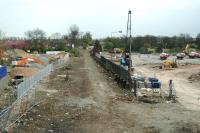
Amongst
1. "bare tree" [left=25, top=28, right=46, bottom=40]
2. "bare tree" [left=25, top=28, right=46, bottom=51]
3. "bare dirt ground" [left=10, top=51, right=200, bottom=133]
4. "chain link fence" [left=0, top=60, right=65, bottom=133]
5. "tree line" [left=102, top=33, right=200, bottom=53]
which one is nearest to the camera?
"chain link fence" [left=0, top=60, right=65, bottom=133]

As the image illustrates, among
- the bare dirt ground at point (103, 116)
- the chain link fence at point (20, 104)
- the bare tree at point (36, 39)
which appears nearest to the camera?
the chain link fence at point (20, 104)

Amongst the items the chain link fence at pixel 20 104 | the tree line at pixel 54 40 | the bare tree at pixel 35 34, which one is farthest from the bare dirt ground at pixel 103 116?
the bare tree at pixel 35 34

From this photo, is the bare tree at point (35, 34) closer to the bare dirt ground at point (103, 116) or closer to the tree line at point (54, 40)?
the tree line at point (54, 40)

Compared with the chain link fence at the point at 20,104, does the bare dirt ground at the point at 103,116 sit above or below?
below

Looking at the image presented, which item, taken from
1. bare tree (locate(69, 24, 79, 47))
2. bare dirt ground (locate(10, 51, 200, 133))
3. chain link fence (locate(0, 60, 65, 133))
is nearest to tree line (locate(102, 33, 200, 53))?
bare tree (locate(69, 24, 79, 47))

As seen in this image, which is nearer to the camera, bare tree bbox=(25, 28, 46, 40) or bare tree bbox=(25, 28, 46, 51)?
bare tree bbox=(25, 28, 46, 51)

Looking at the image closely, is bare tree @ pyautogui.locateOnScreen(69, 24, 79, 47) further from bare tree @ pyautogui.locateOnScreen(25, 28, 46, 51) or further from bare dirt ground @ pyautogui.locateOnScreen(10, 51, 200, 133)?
bare dirt ground @ pyautogui.locateOnScreen(10, 51, 200, 133)

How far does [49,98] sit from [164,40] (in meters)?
132

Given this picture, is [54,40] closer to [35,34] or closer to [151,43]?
Answer: [35,34]

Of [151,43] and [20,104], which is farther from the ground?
[20,104]

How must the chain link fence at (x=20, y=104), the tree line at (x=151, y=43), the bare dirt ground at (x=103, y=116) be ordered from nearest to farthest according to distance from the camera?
1. the chain link fence at (x=20, y=104)
2. the bare dirt ground at (x=103, y=116)
3. the tree line at (x=151, y=43)

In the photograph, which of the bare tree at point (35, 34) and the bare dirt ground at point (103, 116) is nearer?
the bare dirt ground at point (103, 116)

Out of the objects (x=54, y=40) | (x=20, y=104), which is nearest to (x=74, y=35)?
(x=54, y=40)

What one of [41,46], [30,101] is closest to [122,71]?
[30,101]
